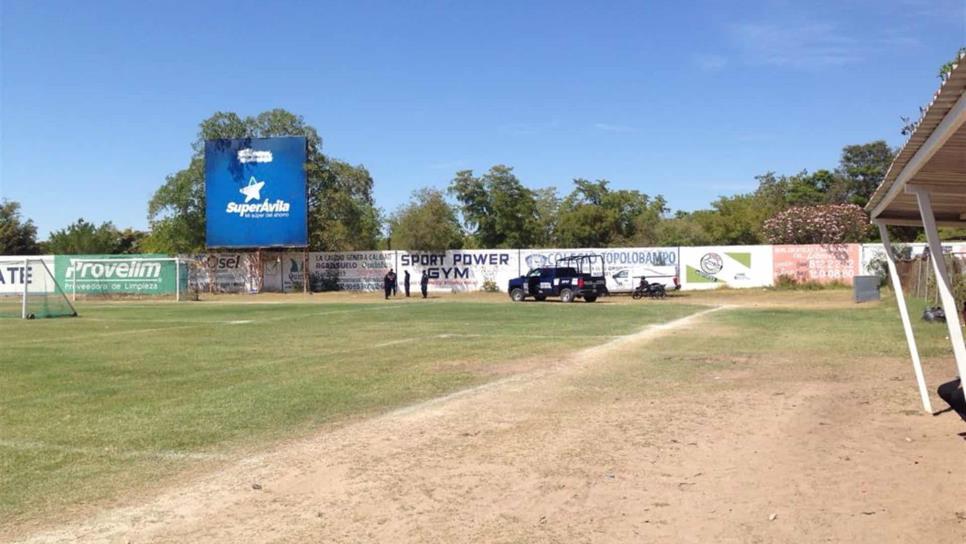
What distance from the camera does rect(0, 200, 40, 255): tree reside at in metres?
78.7

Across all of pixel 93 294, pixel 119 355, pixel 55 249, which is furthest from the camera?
pixel 55 249

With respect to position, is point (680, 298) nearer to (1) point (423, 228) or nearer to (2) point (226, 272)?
(1) point (423, 228)

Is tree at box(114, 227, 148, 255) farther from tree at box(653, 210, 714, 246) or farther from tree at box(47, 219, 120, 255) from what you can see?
tree at box(653, 210, 714, 246)

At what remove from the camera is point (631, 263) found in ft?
160

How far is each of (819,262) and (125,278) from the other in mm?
42752

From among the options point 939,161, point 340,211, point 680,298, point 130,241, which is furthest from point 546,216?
point 939,161

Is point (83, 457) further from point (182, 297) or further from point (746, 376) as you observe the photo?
point (182, 297)

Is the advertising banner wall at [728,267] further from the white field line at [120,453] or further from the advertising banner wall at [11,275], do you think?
the white field line at [120,453]

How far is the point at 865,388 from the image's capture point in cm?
1056

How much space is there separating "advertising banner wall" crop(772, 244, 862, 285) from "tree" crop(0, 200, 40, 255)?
7038cm

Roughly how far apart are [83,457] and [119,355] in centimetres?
980

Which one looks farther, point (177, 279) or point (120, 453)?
point (177, 279)

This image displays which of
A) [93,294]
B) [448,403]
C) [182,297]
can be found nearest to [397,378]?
[448,403]

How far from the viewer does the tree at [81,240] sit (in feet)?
229
